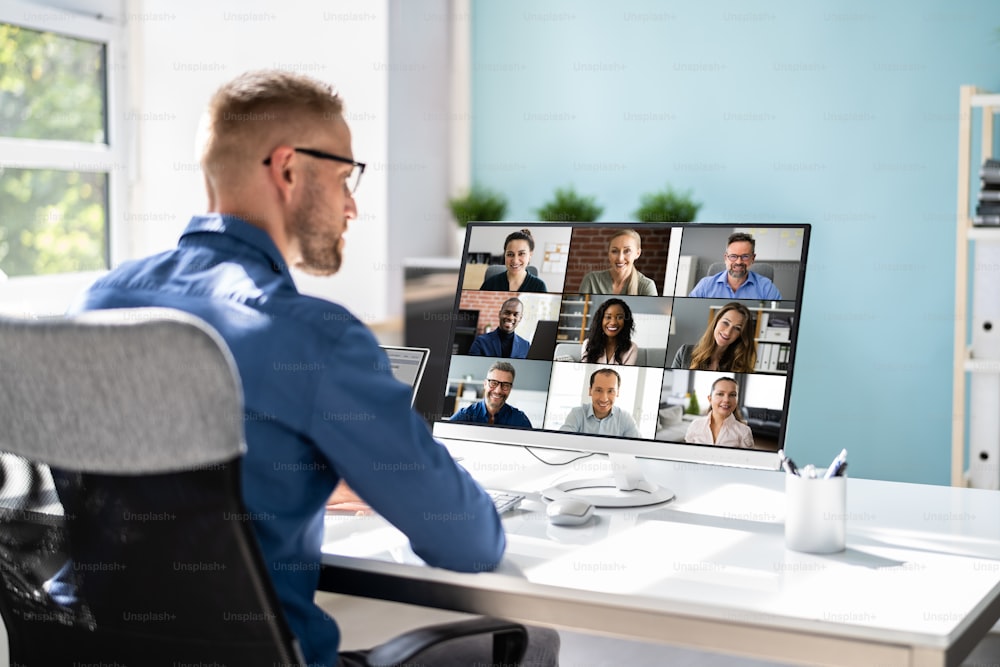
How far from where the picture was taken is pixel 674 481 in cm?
208

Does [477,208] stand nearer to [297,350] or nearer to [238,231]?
[238,231]

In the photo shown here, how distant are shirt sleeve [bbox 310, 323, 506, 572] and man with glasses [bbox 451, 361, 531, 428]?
585 millimetres

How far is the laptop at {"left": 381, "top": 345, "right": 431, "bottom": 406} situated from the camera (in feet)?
6.82

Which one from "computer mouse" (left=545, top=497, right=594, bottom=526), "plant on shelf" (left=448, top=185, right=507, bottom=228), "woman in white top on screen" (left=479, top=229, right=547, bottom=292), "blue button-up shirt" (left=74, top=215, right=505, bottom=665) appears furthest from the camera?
"plant on shelf" (left=448, top=185, right=507, bottom=228)

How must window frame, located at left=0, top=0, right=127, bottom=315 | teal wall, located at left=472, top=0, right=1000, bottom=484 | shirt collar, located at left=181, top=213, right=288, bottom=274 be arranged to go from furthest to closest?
1. teal wall, located at left=472, top=0, right=1000, bottom=484
2. window frame, located at left=0, top=0, right=127, bottom=315
3. shirt collar, located at left=181, top=213, right=288, bottom=274

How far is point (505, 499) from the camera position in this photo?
1.87m

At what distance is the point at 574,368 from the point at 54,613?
100 cm

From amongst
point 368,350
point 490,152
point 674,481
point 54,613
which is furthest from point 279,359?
point 490,152

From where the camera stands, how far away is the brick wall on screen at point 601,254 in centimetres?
193

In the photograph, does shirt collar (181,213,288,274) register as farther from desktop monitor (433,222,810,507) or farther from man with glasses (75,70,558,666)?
desktop monitor (433,222,810,507)

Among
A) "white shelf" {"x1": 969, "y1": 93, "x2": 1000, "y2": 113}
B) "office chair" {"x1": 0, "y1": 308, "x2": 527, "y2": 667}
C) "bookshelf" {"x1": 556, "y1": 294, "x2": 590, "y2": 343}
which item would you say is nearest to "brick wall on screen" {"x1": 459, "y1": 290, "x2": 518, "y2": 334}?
"bookshelf" {"x1": 556, "y1": 294, "x2": 590, "y2": 343}

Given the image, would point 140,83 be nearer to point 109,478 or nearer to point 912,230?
point 912,230

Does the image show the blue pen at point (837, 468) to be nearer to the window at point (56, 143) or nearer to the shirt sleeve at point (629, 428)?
the shirt sleeve at point (629, 428)

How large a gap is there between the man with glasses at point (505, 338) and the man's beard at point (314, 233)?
529mm
